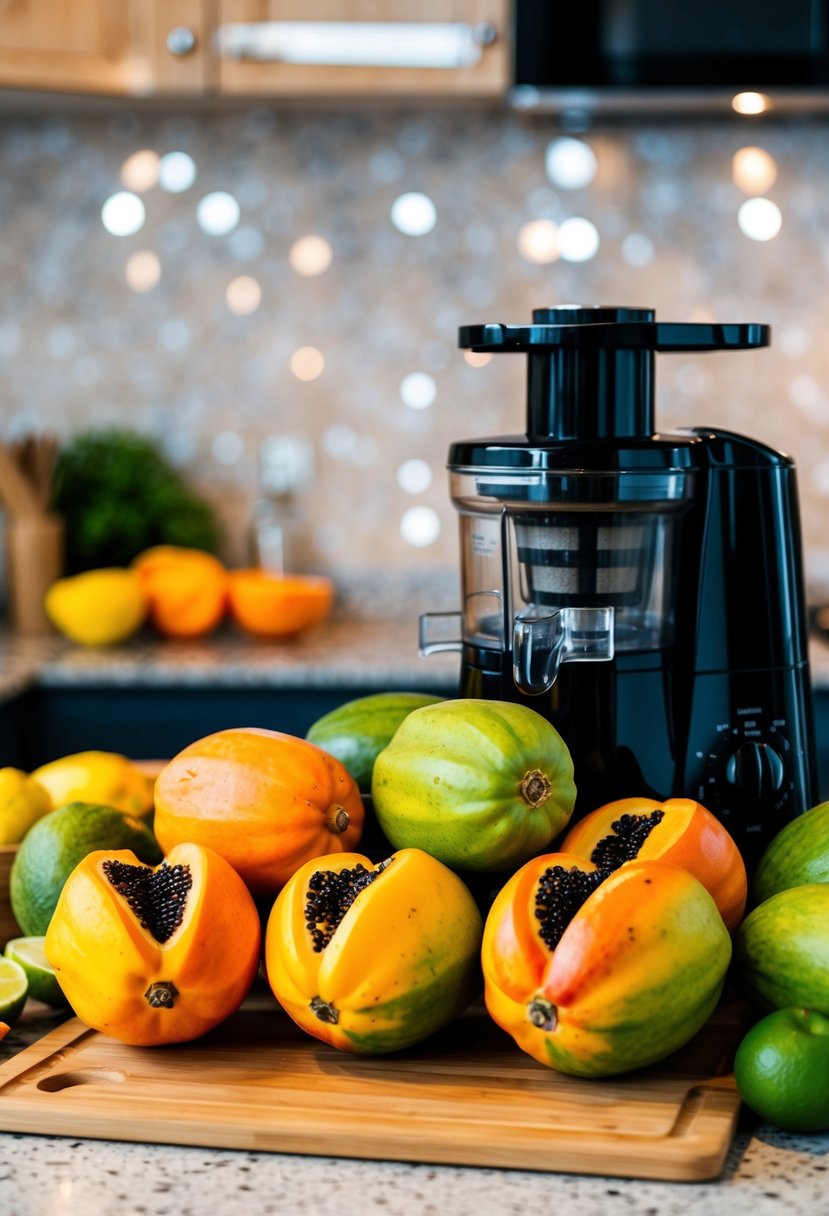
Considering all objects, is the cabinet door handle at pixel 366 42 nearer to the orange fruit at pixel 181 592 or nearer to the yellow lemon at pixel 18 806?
the orange fruit at pixel 181 592

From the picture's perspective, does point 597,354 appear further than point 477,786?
Yes

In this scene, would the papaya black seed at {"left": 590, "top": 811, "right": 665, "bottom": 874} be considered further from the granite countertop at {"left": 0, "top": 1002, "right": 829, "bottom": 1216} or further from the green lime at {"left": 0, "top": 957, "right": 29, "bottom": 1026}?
the green lime at {"left": 0, "top": 957, "right": 29, "bottom": 1026}

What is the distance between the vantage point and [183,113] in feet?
9.18

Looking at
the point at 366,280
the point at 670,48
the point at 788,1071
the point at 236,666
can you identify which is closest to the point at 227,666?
the point at 236,666

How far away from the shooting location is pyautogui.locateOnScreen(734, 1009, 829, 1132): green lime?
712mm

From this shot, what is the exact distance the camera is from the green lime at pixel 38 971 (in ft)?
2.95

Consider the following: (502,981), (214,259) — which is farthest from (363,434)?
(502,981)

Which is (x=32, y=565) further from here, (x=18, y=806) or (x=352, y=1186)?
(x=352, y=1186)

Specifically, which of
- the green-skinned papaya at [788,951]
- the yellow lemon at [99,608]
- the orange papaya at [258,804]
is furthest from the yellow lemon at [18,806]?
the yellow lemon at [99,608]

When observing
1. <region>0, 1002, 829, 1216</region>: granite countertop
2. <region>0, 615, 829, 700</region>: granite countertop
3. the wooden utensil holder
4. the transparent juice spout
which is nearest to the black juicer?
the transparent juice spout

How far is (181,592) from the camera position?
8.45ft

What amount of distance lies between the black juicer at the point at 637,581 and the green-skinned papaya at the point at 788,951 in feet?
0.63

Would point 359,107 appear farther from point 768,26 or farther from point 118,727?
point 118,727

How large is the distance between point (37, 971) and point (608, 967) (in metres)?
0.39
